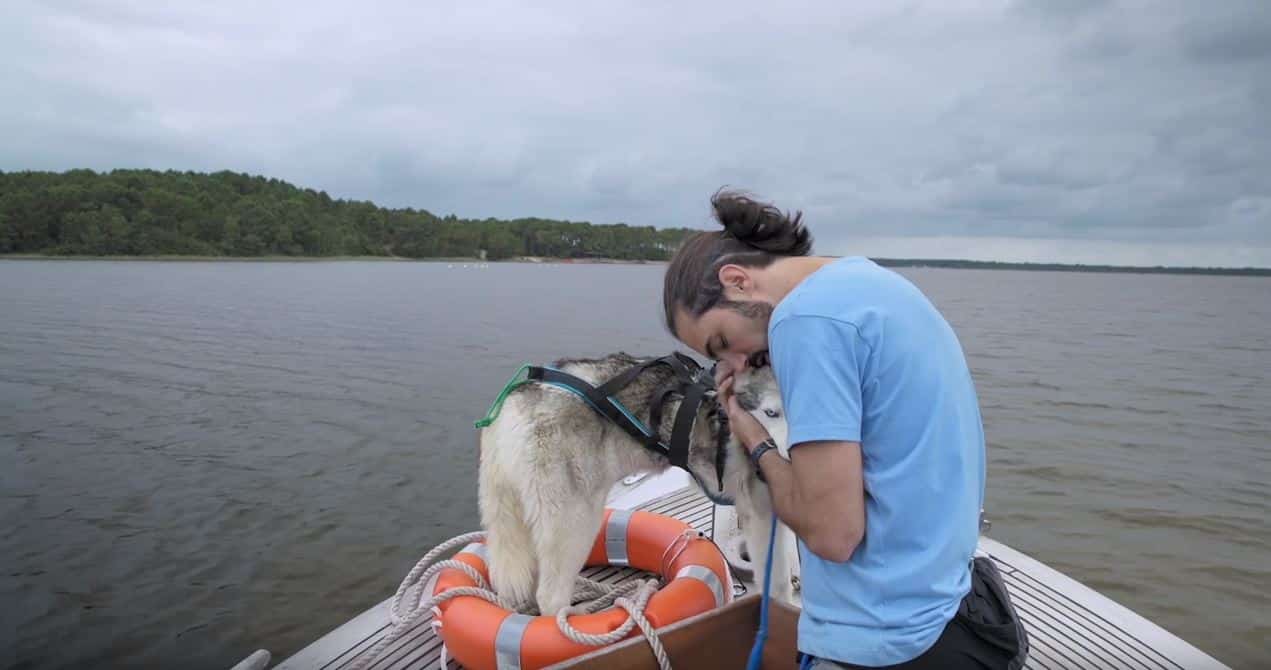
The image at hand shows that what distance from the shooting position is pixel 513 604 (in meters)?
3.99

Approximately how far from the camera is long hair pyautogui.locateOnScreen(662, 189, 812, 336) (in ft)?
6.98

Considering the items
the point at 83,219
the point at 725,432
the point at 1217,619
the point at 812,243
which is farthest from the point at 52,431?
the point at 83,219

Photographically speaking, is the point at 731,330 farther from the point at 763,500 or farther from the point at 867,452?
the point at 763,500

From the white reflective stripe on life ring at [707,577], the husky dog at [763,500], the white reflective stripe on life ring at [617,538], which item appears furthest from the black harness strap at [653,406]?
the white reflective stripe on life ring at [617,538]

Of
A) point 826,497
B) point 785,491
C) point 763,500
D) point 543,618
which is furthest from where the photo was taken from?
point 763,500

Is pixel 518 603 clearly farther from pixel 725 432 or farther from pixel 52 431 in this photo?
pixel 52 431

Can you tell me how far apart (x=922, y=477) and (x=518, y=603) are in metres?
2.83

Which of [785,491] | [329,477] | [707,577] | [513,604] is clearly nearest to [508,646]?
[513,604]

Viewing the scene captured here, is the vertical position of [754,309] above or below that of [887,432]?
above

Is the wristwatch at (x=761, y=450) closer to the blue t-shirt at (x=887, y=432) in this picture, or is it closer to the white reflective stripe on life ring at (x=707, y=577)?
the blue t-shirt at (x=887, y=432)

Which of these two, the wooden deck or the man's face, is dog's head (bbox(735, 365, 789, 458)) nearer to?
the man's face

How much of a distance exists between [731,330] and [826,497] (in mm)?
575

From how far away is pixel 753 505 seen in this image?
3920 mm

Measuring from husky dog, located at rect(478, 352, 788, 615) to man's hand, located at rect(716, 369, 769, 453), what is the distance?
1246 mm
